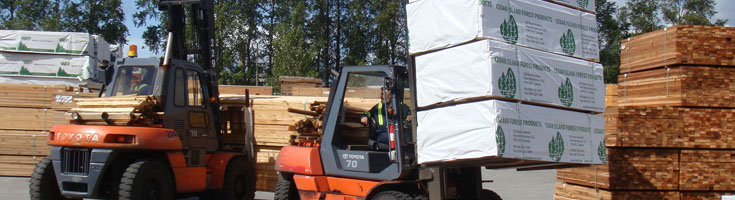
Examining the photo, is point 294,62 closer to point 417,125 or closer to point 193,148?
point 193,148

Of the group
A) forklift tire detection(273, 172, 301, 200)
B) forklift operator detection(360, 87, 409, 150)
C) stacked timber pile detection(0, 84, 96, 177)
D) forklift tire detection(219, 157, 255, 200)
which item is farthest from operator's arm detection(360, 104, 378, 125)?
stacked timber pile detection(0, 84, 96, 177)

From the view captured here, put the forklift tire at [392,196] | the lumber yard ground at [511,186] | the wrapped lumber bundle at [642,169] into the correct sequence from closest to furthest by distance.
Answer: the forklift tire at [392,196] → the wrapped lumber bundle at [642,169] → the lumber yard ground at [511,186]

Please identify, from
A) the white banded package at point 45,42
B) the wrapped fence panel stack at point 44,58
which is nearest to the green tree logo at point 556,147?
the wrapped fence panel stack at point 44,58

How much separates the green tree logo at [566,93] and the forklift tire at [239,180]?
214 inches

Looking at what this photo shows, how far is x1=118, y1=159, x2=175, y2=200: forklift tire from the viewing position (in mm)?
8500

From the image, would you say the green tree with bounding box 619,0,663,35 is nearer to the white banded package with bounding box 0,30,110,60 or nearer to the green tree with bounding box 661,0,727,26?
the green tree with bounding box 661,0,727,26

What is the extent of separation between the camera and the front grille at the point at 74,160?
872 centimetres

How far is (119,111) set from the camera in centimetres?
893

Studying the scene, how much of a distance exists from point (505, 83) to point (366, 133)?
272 cm

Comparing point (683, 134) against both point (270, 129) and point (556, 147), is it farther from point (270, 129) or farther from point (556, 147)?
point (270, 129)

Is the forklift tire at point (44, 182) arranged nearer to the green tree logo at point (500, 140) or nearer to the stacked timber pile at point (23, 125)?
the stacked timber pile at point (23, 125)

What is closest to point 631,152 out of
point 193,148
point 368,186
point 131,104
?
point 368,186

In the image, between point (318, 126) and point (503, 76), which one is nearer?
point (503, 76)

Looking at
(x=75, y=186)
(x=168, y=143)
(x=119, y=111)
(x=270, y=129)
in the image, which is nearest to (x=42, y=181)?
(x=75, y=186)
